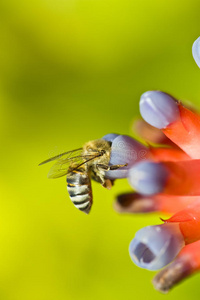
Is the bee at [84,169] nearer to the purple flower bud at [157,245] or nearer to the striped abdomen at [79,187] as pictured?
the striped abdomen at [79,187]

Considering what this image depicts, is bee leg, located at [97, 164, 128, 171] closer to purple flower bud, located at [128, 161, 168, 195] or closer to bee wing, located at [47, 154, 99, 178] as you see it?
bee wing, located at [47, 154, 99, 178]

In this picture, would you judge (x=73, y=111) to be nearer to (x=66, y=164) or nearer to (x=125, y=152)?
(x=66, y=164)

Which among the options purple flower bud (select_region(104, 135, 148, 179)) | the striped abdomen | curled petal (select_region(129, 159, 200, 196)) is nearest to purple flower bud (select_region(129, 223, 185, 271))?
curled petal (select_region(129, 159, 200, 196))

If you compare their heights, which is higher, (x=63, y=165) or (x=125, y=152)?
(x=63, y=165)

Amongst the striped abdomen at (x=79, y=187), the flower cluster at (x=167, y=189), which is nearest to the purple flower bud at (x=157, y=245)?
the flower cluster at (x=167, y=189)

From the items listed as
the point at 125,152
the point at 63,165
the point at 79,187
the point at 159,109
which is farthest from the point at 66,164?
the point at 159,109

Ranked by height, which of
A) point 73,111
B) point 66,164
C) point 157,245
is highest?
point 73,111
